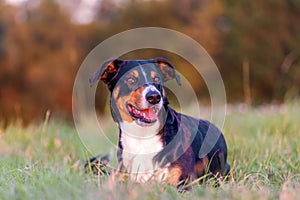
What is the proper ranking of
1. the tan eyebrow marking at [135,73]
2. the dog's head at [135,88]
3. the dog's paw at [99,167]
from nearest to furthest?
the dog's paw at [99,167] < the dog's head at [135,88] < the tan eyebrow marking at [135,73]

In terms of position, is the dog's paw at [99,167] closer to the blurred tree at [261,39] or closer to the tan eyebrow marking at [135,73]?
the tan eyebrow marking at [135,73]

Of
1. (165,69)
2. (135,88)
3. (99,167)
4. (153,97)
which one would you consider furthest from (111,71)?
(99,167)

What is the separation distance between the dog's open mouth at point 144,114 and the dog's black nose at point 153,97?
0.16 metres

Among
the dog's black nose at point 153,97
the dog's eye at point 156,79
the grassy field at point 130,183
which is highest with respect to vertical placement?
the dog's eye at point 156,79

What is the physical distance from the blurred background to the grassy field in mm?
16699

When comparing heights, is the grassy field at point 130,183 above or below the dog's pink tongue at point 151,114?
below

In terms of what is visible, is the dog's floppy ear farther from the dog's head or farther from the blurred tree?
the blurred tree

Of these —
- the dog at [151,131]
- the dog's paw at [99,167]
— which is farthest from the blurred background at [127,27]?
the dog at [151,131]

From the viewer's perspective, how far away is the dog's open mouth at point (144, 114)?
4.16 m

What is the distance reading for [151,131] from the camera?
164 inches

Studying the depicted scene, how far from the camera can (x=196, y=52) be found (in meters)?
20.9

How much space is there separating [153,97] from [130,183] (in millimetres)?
986

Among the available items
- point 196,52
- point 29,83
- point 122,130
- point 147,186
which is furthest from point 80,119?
point 29,83

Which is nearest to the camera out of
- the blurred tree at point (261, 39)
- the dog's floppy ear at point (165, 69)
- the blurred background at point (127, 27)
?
the dog's floppy ear at point (165, 69)
